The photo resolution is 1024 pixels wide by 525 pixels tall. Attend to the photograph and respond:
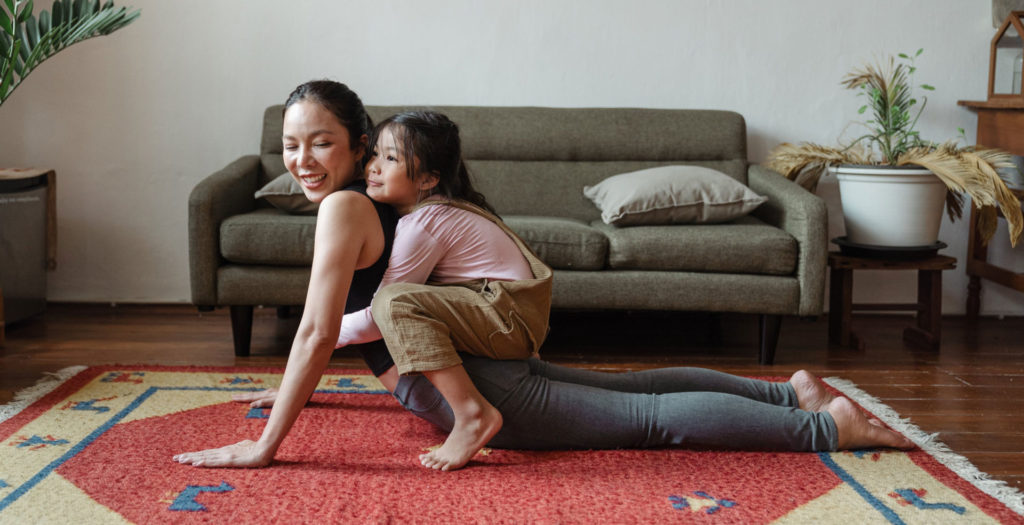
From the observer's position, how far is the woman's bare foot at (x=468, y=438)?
1739mm

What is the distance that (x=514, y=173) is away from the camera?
10.6ft

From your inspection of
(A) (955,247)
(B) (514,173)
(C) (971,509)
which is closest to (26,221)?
(B) (514,173)

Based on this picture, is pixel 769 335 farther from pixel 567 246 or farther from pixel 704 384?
pixel 704 384

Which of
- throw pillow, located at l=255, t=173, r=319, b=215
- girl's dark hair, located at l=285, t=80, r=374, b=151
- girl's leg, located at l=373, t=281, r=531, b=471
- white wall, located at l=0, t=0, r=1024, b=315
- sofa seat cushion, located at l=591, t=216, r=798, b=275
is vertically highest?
white wall, located at l=0, t=0, r=1024, b=315

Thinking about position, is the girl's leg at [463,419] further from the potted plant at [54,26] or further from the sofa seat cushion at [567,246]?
the potted plant at [54,26]

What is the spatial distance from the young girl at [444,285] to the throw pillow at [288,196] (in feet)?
3.53

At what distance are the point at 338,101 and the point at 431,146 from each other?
20cm

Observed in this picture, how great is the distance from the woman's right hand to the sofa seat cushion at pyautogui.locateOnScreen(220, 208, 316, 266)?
1.77 feet

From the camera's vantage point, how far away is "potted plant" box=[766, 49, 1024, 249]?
2.80 meters

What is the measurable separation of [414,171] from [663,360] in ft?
4.30

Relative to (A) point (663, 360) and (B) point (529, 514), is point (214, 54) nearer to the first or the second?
(A) point (663, 360)

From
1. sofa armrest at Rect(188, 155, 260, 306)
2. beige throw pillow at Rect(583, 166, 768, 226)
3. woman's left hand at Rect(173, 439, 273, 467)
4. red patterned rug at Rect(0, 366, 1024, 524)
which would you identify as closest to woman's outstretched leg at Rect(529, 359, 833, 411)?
red patterned rug at Rect(0, 366, 1024, 524)

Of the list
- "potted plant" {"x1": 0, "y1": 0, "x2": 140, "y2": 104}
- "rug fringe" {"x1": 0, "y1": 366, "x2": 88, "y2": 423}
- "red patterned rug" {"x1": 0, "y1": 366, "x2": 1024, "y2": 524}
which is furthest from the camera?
"potted plant" {"x1": 0, "y1": 0, "x2": 140, "y2": 104}

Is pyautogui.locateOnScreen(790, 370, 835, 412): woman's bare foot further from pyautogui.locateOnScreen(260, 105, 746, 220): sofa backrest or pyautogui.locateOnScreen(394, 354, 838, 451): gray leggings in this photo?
pyautogui.locateOnScreen(260, 105, 746, 220): sofa backrest
